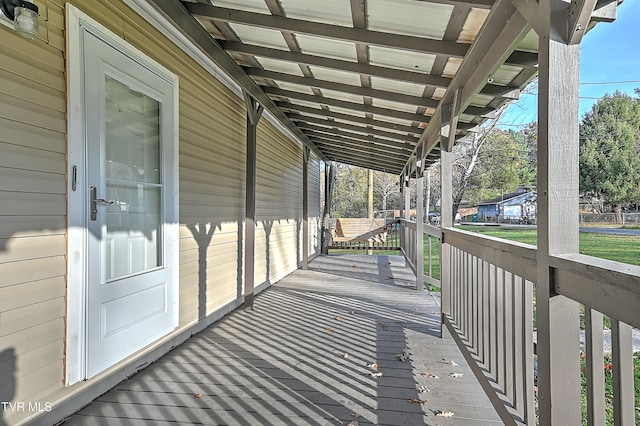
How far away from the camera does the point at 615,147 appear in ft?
27.2

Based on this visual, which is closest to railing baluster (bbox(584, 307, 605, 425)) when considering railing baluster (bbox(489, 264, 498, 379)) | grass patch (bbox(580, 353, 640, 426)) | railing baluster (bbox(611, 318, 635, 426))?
railing baluster (bbox(611, 318, 635, 426))

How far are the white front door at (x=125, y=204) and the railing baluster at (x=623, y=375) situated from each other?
2.45m

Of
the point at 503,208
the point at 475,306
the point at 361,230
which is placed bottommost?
the point at 475,306

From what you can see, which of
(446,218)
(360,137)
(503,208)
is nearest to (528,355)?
(446,218)

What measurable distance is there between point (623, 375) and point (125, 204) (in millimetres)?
2703

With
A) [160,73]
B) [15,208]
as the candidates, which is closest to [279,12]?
[160,73]

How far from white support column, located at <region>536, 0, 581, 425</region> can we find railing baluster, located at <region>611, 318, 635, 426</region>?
0.27m

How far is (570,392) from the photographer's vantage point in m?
1.31

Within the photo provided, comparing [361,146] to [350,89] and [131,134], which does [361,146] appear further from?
[131,134]

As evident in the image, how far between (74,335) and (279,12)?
7.83 ft

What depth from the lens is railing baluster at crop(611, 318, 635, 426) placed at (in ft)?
3.28

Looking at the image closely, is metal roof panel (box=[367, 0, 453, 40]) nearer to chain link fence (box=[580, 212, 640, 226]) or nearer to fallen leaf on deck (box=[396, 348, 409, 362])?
fallen leaf on deck (box=[396, 348, 409, 362])

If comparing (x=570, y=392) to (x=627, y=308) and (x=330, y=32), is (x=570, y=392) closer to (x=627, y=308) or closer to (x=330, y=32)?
(x=627, y=308)

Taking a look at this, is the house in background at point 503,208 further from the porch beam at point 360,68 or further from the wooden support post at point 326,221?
the porch beam at point 360,68
